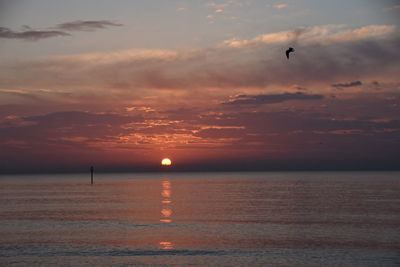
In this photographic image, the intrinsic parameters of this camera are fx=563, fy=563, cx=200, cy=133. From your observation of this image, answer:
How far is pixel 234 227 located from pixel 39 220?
26.1 meters

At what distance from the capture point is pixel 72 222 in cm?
6969

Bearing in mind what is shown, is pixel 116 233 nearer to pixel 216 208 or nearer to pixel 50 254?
pixel 50 254

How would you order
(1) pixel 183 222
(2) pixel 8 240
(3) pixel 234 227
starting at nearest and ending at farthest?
(2) pixel 8 240 < (3) pixel 234 227 < (1) pixel 183 222

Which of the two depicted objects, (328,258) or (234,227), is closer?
(328,258)

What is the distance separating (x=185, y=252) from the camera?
153 ft

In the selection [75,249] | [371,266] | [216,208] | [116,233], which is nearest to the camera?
[371,266]

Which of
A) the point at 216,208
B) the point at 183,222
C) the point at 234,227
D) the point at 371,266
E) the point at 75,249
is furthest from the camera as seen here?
the point at 216,208

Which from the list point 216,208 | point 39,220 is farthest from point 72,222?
point 216,208

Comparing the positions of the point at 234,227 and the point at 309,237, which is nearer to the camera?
the point at 309,237

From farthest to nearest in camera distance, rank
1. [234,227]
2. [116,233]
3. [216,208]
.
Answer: [216,208], [234,227], [116,233]

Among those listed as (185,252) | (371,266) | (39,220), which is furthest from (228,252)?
(39,220)

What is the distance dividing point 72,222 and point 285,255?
33.2m

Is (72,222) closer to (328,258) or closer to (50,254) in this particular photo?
(50,254)

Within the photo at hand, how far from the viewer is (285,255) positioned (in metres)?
45.6
